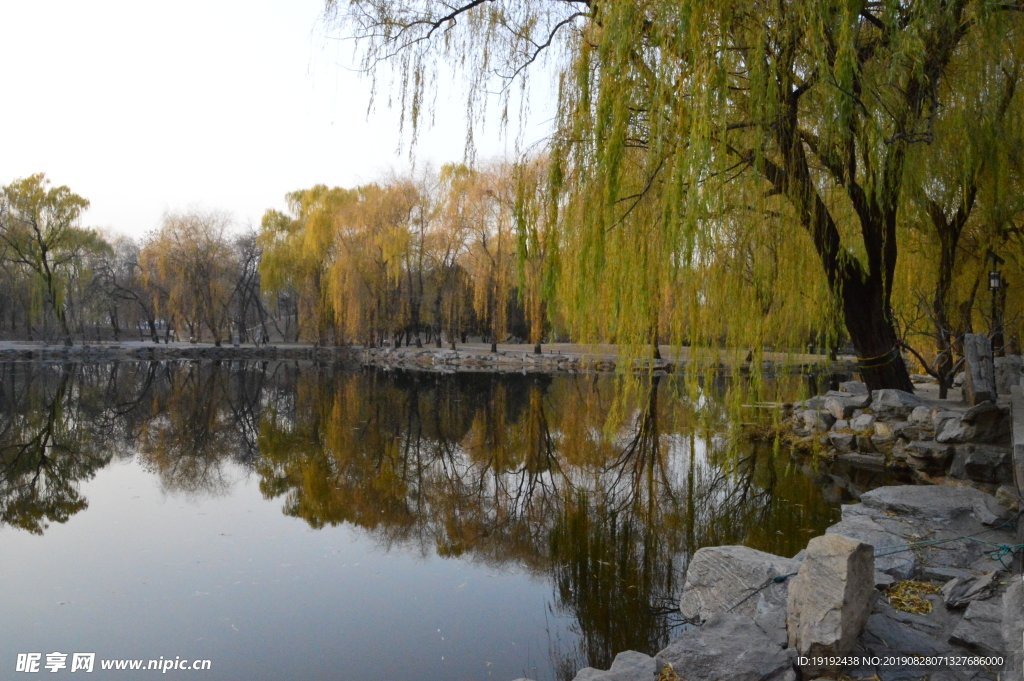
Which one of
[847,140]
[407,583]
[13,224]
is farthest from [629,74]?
[13,224]

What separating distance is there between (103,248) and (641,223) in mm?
29803

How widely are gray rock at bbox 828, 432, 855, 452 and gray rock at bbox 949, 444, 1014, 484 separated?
138 cm

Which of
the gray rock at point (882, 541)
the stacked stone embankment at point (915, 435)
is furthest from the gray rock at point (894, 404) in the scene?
the gray rock at point (882, 541)

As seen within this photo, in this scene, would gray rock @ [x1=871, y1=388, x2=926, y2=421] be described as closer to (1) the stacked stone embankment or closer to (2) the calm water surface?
(1) the stacked stone embankment

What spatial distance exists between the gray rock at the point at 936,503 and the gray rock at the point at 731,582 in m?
1.55

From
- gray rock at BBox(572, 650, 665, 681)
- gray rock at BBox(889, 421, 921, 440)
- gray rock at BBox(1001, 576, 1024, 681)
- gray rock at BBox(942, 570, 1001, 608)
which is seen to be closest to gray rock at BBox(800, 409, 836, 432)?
gray rock at BBox(889, 421, 921, 440)

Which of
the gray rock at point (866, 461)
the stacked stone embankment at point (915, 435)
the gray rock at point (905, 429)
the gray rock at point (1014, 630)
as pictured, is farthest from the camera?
the gray rock at point (866, 461)

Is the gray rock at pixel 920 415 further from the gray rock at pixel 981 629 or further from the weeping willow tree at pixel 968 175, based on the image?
the gray rock at pixel 981 629

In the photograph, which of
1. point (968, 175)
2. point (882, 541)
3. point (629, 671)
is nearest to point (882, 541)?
point (882, 541)

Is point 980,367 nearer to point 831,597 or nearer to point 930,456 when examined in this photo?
point 930,456

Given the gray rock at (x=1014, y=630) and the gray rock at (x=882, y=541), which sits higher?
the gray rock at (x=1014, y=630)

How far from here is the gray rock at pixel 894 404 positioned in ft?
22.3

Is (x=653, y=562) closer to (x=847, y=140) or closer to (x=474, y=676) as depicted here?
(x=474, y=676)

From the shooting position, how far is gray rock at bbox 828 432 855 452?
716cm
